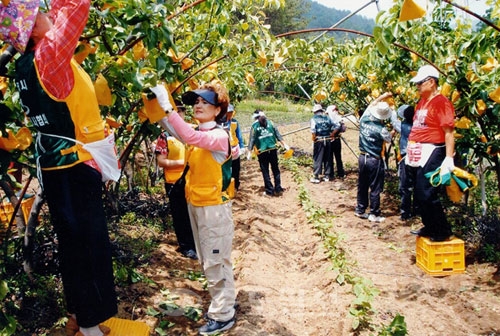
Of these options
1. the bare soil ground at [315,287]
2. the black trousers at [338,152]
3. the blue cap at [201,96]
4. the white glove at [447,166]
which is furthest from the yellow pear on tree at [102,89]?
the black trousers at [338,152]

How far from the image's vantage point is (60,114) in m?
1.84

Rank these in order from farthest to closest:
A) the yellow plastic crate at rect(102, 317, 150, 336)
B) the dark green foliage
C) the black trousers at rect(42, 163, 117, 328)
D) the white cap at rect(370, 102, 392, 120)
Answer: the dark green foliage → the white cap at rect(370, 102, 392, 120) → the yellow plastic crate at rect(102, 317, 150, 336) → the black trousers at rect(42, 163, 117, 328)

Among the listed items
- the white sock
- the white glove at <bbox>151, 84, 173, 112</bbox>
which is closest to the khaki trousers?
the white glove at <bbox>151, 84, 173, 112</bbox>

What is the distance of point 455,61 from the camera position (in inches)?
150

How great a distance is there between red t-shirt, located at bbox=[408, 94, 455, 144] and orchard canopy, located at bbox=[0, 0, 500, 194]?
0.71ft

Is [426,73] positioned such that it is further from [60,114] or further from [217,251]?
[60,114]

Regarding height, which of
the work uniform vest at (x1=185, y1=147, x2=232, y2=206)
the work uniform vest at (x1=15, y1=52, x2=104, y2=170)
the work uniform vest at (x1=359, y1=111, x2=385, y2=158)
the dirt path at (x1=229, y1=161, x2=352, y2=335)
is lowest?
the dirt path at (x1=229, y1=161, x2=352, y2=335)

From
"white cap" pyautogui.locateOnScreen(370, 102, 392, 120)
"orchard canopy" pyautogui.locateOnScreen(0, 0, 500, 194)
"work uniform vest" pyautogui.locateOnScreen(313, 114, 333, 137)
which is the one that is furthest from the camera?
"work uniform vest" pyautogui.locateOnScreen(313, 114, 333, 137)

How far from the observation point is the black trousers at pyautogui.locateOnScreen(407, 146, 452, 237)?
381 centimetres

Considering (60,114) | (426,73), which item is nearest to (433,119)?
(426,73)

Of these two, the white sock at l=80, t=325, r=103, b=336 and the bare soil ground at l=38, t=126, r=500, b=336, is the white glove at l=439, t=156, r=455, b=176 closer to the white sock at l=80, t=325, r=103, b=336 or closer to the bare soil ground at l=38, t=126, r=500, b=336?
the bare soil ground at l=38, t=126, r=500, b=336

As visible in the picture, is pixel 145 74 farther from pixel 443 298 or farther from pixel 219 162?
pixel 443 298

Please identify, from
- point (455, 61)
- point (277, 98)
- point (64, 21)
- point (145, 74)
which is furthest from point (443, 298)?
Result: point (277, 98)

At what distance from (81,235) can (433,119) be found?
9.98ft
